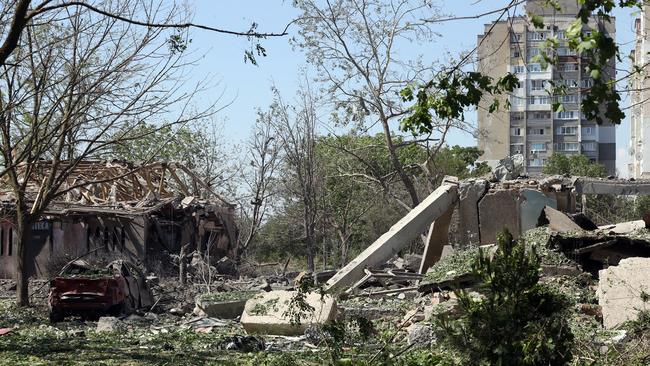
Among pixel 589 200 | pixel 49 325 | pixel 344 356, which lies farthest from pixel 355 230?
pixel 344 356

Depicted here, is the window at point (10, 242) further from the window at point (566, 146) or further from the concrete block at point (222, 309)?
the window at point (566, 146)

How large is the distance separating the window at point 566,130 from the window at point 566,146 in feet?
3.14

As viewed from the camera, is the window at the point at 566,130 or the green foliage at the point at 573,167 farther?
the window at the point at 566,130

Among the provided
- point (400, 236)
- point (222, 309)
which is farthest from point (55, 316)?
point (400, 236)

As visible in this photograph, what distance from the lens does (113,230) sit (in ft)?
103

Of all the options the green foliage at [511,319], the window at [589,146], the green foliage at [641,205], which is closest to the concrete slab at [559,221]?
the green foliage at [511,319]

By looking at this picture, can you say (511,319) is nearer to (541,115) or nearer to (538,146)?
(538,146)

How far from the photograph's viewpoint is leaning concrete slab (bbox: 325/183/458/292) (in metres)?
21.8

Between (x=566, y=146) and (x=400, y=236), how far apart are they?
7391cm

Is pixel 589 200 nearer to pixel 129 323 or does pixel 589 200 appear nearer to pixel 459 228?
pixel 459 228

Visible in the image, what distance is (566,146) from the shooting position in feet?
309

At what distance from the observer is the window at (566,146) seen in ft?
306

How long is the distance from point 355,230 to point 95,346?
31768 millimetres

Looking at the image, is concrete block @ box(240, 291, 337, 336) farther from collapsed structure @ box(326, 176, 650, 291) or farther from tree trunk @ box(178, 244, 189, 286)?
tree trunk @ box(178, 244, 189, 286)
